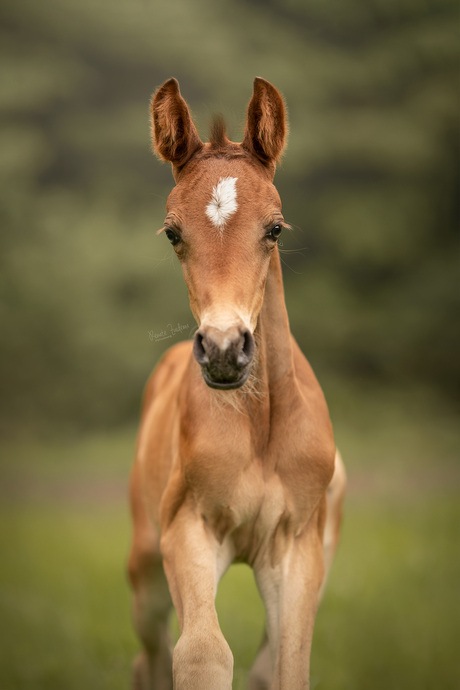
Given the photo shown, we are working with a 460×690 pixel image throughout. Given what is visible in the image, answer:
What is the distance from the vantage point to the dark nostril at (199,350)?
170cm

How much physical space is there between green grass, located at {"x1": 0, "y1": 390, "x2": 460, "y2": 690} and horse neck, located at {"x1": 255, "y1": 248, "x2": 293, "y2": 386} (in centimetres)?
159

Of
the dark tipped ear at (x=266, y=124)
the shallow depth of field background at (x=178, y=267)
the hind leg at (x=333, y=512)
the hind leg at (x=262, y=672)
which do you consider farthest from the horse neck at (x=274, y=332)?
the shallow depth of field background at (x=178, y=267)

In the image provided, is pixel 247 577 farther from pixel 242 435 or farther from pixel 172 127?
pixel 172 127

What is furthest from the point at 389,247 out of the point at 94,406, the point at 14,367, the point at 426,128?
the point at 14,367

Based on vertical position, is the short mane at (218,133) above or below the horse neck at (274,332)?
above

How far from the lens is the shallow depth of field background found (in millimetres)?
6246

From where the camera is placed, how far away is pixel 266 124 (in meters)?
2.04

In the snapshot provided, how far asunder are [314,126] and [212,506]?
284 inches

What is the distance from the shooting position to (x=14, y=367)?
8086 millimetres

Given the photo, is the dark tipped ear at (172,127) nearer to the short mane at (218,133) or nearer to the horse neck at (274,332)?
the short mane at (218,133)

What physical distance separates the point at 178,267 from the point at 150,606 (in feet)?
12.9

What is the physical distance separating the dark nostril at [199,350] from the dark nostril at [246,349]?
0.33 feet

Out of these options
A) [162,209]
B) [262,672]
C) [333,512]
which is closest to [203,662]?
[262,672]

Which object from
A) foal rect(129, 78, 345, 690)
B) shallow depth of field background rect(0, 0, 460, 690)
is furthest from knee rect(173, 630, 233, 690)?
shallow depth of field background rect(0, 0, 460, 690)
